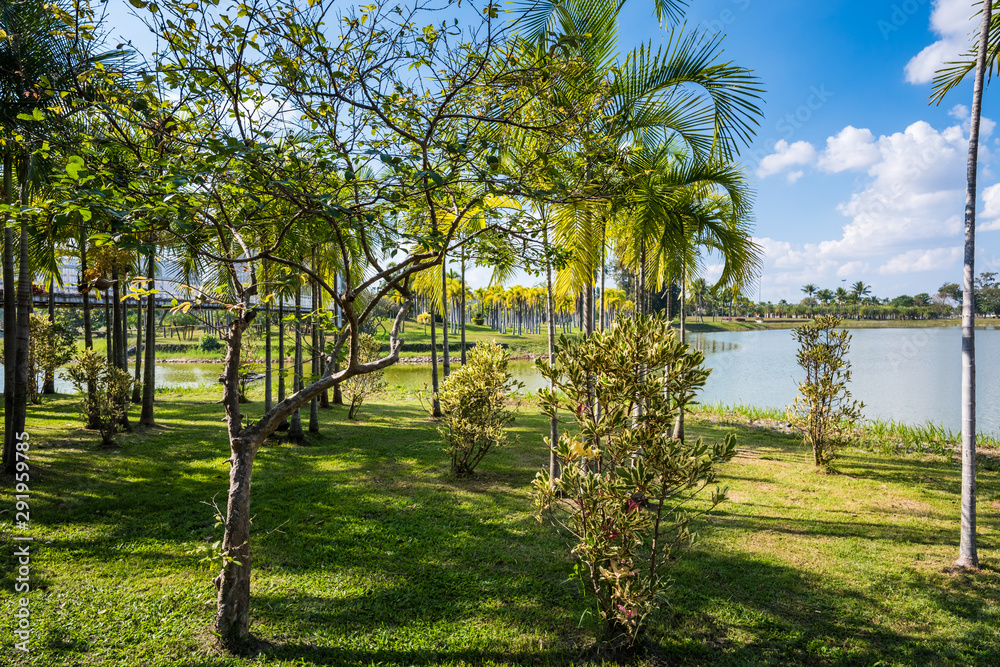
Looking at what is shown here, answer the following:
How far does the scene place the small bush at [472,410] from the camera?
7520 mm

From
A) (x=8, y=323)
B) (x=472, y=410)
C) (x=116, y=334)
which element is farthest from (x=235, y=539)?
(x=116, y=334)

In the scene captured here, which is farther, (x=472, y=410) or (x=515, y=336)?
(x=515, y=336)

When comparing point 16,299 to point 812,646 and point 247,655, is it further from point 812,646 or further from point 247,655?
point 812,646

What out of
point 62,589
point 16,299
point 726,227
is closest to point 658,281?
point 726,227

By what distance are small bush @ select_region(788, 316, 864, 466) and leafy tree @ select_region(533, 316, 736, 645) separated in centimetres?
649

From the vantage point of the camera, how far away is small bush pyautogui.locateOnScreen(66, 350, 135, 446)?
7.87 meters

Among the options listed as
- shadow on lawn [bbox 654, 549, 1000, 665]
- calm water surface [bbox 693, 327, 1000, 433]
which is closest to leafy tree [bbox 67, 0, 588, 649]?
shadow on lawn [bbox 654, 549, 1000, 665]

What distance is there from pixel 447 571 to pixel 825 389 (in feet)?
24.6

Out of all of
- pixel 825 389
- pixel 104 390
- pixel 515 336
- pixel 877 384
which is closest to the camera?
pixel 104 390

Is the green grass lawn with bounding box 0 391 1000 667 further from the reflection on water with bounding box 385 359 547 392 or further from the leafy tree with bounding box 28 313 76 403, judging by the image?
the reflection on water with bounding box 385 359 547 392

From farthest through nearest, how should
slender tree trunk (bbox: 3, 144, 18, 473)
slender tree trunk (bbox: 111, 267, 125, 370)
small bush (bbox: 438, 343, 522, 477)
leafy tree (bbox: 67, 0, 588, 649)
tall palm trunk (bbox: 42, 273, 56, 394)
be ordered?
tall palm trunk (bbox: 42, 273, 56, 394) < slender tree trunk (bbox: 111, 267, 125, 370) < small bush (bbox: 438, 343, 522, 477) < slender tree trunk (bbox: 3, 144, 18, 473) < leafy tree (bbox: 67, 0, 588, 649)

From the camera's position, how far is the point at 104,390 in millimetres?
8211

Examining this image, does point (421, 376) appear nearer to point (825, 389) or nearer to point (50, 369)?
point (50, 369)

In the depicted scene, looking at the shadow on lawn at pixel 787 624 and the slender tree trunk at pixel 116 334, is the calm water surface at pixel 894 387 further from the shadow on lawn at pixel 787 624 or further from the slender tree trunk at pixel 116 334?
the slender tree trunk at pixel 116 334
